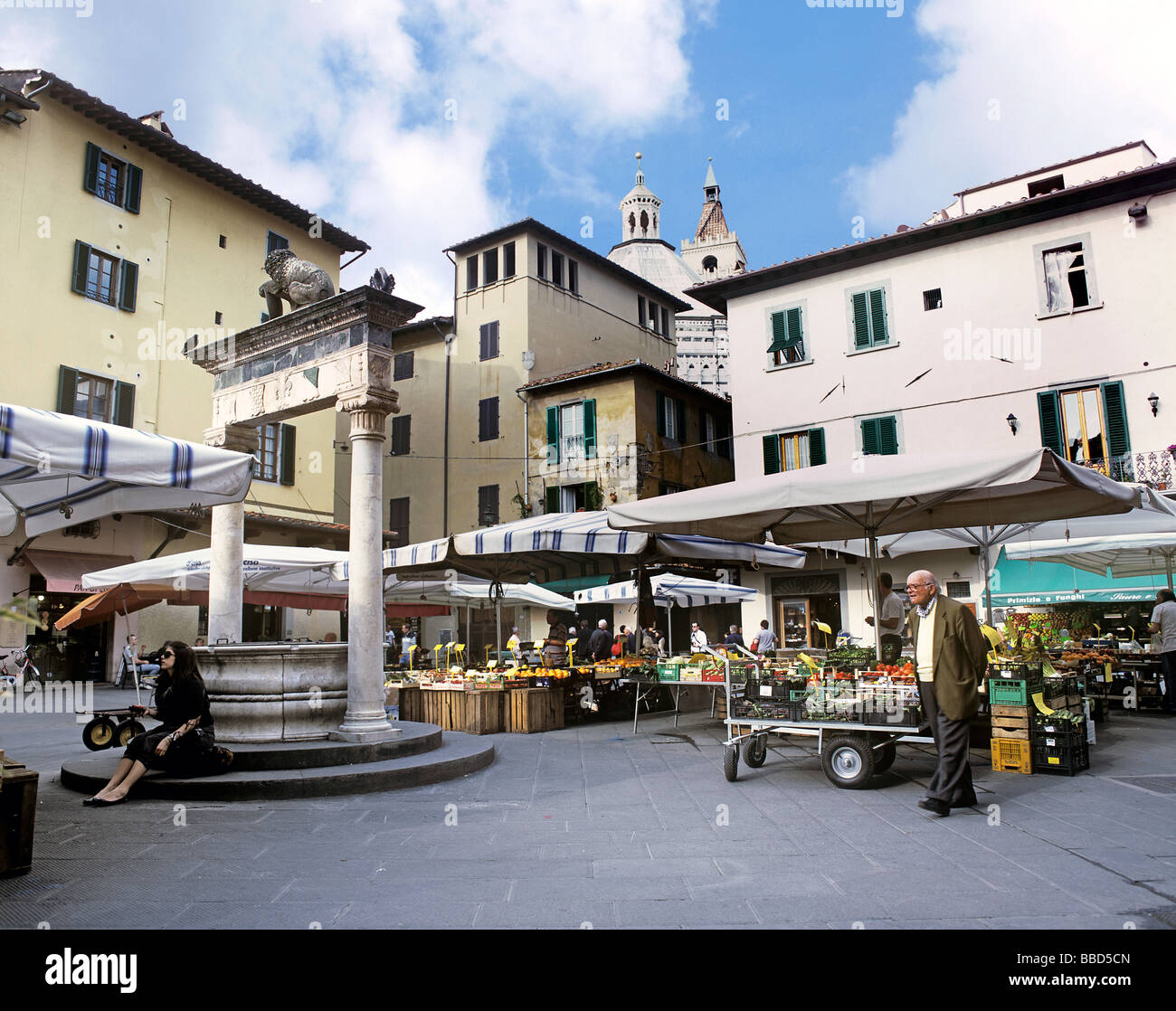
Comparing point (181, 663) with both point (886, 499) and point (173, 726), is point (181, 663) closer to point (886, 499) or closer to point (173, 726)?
point (173, 726)

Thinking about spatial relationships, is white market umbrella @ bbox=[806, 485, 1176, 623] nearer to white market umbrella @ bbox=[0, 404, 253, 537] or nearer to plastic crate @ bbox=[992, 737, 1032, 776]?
plastic crate @ bbox=[992, 737, 1032, 776]

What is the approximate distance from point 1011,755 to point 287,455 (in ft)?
69.8

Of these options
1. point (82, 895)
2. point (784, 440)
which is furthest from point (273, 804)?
point (784, 440)

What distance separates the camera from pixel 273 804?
6.11 metres

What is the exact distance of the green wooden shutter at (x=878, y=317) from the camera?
19.8 meters

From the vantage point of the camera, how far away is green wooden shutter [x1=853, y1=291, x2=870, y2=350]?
20078 millimetres

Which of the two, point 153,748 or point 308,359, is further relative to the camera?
point 308,359

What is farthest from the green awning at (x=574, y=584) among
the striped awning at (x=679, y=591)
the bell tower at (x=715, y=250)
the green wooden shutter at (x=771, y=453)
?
the bell tower at (x=715, y=250)

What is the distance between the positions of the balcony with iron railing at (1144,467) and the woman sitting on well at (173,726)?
1601 centimetres

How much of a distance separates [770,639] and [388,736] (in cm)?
878

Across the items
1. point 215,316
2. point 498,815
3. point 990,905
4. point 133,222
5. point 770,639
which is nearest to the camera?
point 990,905

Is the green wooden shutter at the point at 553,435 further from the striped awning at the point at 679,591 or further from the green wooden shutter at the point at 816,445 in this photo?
the green wooden shutter at the point at 816,445

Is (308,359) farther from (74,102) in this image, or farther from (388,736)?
(74,102)

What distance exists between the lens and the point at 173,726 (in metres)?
6.31
